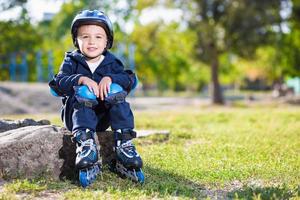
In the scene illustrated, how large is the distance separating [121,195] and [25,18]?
70.6ft

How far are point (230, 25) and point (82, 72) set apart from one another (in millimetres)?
17161

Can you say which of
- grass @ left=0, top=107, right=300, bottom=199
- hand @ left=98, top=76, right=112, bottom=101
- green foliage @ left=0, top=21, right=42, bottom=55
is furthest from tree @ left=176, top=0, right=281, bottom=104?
hand @ left=98, top=76, right=112, bottom=101

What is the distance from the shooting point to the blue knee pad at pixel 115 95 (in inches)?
153

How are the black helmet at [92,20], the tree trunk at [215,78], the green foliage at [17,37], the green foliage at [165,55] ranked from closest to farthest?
the black helmet at [92,20]
the tree trunk at [215,78]
the green foliage at [165,55]
the green foliage at [17,37]

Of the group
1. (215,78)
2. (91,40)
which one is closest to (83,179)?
(91,40)

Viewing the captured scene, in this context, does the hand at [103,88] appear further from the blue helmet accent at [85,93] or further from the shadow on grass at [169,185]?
the shadow on grass at [169,185]

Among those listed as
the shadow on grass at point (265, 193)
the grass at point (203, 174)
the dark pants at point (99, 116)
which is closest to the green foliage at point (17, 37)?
the grass at point (203, 174)

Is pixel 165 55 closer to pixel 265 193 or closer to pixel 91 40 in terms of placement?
pixel 91 40

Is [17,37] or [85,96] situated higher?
[17,37]

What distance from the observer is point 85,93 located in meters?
3.84

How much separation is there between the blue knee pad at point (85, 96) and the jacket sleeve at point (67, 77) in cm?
12

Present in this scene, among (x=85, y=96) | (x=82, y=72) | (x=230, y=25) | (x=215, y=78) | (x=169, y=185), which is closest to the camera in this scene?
(x=169, y=185)

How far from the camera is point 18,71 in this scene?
94.5 ft

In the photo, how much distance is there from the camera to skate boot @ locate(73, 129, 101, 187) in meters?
3.60
